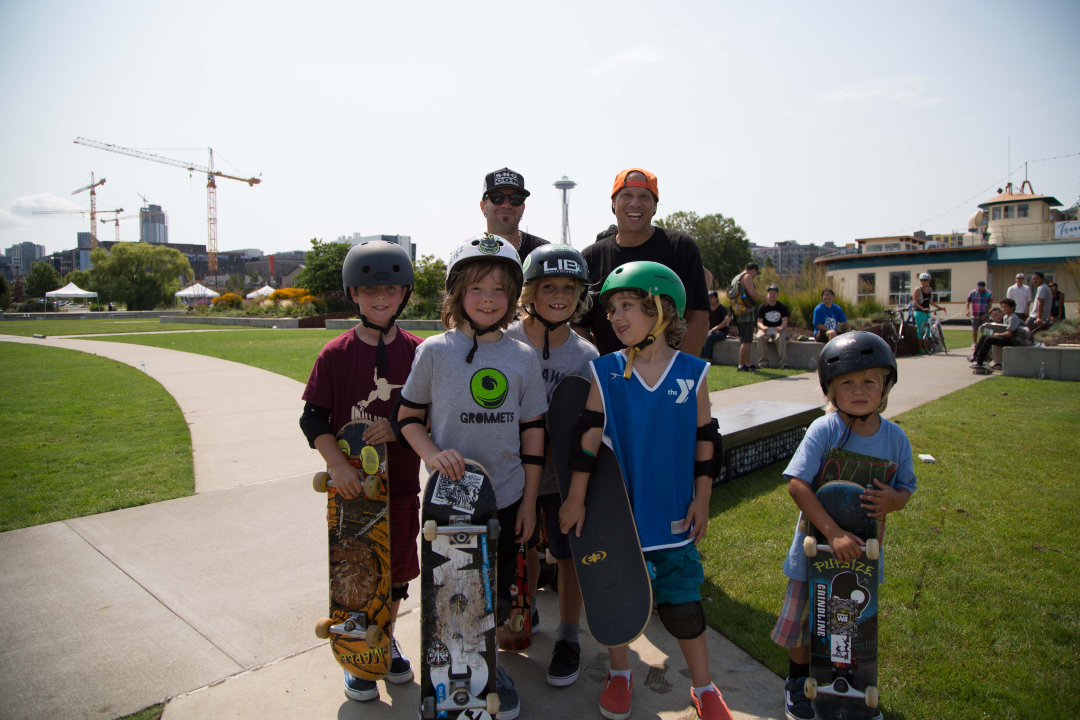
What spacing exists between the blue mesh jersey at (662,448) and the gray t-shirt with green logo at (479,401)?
1.14 feet

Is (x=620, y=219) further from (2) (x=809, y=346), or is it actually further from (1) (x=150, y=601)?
(2) (x=809, y=346)

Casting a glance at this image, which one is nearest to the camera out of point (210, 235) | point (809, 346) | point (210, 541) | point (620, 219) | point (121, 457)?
point (620, 219)

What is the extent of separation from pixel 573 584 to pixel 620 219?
6.15 ft

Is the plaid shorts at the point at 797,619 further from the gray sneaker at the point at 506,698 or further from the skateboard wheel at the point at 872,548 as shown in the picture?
the gray sneaker at the point at 506,698

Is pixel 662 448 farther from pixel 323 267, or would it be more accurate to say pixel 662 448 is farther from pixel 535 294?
pixel 323 267

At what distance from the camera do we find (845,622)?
7.07 feet

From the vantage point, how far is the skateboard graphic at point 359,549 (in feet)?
7.92

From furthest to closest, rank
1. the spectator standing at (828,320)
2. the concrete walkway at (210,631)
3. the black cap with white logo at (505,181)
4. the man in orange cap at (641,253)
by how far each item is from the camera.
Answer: the spectator standing at (828,320)
the black cap with white logo at (505,181)
the man in orange cap at (641,253)
the concrete walkway at (210,631)

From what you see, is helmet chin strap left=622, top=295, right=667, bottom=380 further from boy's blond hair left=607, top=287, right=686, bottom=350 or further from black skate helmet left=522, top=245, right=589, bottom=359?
black skate helmet left=522, top=245, right=589, bottom=359

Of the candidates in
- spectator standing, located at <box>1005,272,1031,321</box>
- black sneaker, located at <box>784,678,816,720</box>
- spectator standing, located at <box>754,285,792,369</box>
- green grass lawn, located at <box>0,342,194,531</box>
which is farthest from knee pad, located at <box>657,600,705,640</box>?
spectator standing, located at <box>1005,272,1031,321</box>

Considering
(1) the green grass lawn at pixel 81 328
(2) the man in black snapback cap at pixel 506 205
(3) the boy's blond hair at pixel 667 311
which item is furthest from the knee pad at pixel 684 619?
(1) the green grass lawn at pixel 81 328

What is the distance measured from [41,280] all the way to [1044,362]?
260ft

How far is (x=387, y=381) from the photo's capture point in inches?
102

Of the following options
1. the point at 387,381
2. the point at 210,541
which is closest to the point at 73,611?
the point at 210,541
